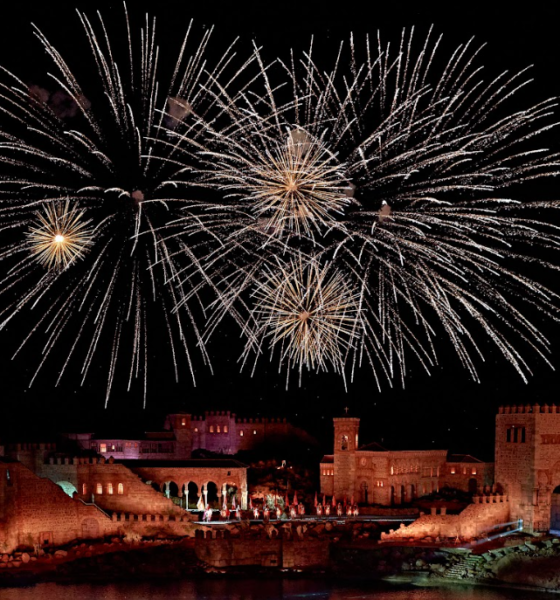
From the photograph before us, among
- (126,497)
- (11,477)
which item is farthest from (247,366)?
(11,477)

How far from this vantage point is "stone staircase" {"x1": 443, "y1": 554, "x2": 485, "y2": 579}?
4225 centimetres

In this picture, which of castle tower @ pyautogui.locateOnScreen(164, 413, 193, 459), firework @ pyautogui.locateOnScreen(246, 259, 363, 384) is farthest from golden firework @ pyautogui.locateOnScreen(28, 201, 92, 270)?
castle tower @ pyautogui.locateOnScreen(164, 413, 193, 459)

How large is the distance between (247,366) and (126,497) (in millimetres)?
20647

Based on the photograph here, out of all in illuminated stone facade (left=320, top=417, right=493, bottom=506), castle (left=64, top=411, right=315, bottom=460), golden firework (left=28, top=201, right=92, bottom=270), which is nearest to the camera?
golden firework (left=28, top=201, right=92, bottom=270)

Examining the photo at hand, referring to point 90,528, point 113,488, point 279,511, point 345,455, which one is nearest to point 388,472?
point 345,455

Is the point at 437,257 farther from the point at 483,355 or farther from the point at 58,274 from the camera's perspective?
the point at 483,355

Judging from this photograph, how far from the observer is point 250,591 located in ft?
132

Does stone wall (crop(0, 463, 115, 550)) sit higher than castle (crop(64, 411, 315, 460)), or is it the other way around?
castle (crop(64, 411, 315, 460))

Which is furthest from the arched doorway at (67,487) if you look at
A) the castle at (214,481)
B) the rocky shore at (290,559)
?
the rocky shore at (290,559)

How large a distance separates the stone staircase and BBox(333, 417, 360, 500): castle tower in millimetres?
10614

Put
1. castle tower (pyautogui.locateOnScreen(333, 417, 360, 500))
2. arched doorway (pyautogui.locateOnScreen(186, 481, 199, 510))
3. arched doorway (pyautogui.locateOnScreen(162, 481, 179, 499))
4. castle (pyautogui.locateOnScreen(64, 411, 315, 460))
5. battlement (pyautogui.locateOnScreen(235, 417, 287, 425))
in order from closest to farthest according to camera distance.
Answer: arched doorway (pyautogui.locateOnScreen(186, 481, 199, 510)) → arched doorway (pyautogui.locateOnScreen(162, 481, 179, 499)) → castle tower (pyautogui.locateOnScreen(333, 417, 360, 500)) → castle (pyautogui.locateOnScreen(64, 411, 315, 460)) → battlement (pyautogui.locateOnScreen(235, 417, 287, 425))

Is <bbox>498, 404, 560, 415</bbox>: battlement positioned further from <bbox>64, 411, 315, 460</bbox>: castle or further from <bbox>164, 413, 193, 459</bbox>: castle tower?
<bbox>64, 411, 315, 460</bbox>: castle

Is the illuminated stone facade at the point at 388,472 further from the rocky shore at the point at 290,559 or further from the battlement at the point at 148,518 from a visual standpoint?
the battlement at the point at 148,518

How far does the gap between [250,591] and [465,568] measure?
8.46 meters
